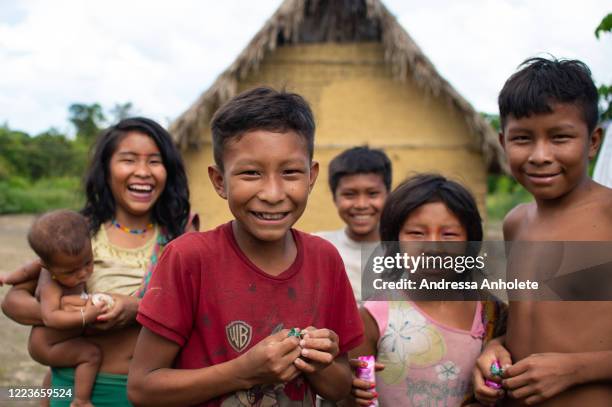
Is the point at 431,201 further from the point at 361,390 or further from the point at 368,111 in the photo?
the point at 368,111

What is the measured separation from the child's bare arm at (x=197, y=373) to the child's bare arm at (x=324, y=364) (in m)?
0.03

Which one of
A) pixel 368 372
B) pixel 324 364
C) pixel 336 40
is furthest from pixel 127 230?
pixel 336 40

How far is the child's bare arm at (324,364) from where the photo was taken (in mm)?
1469

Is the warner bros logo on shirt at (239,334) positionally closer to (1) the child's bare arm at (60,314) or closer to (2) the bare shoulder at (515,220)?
(1) the child's bare arm at (60,314)

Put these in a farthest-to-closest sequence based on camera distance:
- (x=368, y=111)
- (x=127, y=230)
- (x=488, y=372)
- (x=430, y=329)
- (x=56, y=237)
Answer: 1. (x=368, y=111)
2. (x=127, y=230)
3. (x=56, y=237)
4. (x=430, y=329)
5. (x=488, y=372)

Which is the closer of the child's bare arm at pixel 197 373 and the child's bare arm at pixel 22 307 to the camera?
the child's bare arm at pixel 197 373

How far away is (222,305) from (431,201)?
0.96m

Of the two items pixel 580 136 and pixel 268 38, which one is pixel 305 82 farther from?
pixel 580 136

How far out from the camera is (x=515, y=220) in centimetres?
216

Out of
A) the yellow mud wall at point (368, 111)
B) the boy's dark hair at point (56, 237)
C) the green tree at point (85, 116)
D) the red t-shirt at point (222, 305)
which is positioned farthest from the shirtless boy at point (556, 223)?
the green tree at point (85, 116)

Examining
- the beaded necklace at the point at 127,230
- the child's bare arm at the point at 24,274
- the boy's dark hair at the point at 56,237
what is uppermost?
the beaded necklace at the point at 127,230

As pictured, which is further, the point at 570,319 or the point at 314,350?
the point at 570,319

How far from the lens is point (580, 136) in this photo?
190 centimetres

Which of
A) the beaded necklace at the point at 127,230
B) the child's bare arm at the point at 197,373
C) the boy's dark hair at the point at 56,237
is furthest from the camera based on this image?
the beaded necklace at the point at 127,230
